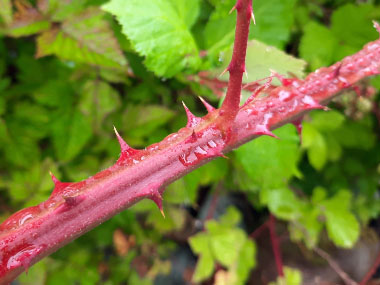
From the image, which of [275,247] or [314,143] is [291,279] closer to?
[275,247]

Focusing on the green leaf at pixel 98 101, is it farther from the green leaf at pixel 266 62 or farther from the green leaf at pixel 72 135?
the green leaf at pixel 266 62

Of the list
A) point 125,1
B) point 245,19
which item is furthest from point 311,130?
point 245,19

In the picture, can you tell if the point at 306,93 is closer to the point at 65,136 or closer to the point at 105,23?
the point at 105,23

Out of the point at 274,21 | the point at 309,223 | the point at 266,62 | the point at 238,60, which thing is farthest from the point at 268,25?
the point at 309,223

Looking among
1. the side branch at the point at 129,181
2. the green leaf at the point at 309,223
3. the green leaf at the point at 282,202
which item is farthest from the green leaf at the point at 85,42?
the green leaf at the point at 309,223

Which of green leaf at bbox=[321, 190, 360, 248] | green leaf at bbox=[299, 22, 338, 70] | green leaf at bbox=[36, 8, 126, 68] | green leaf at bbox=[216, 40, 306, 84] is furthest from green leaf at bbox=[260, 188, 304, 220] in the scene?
green leaf at bbox=[36, 8, 126, 68]
